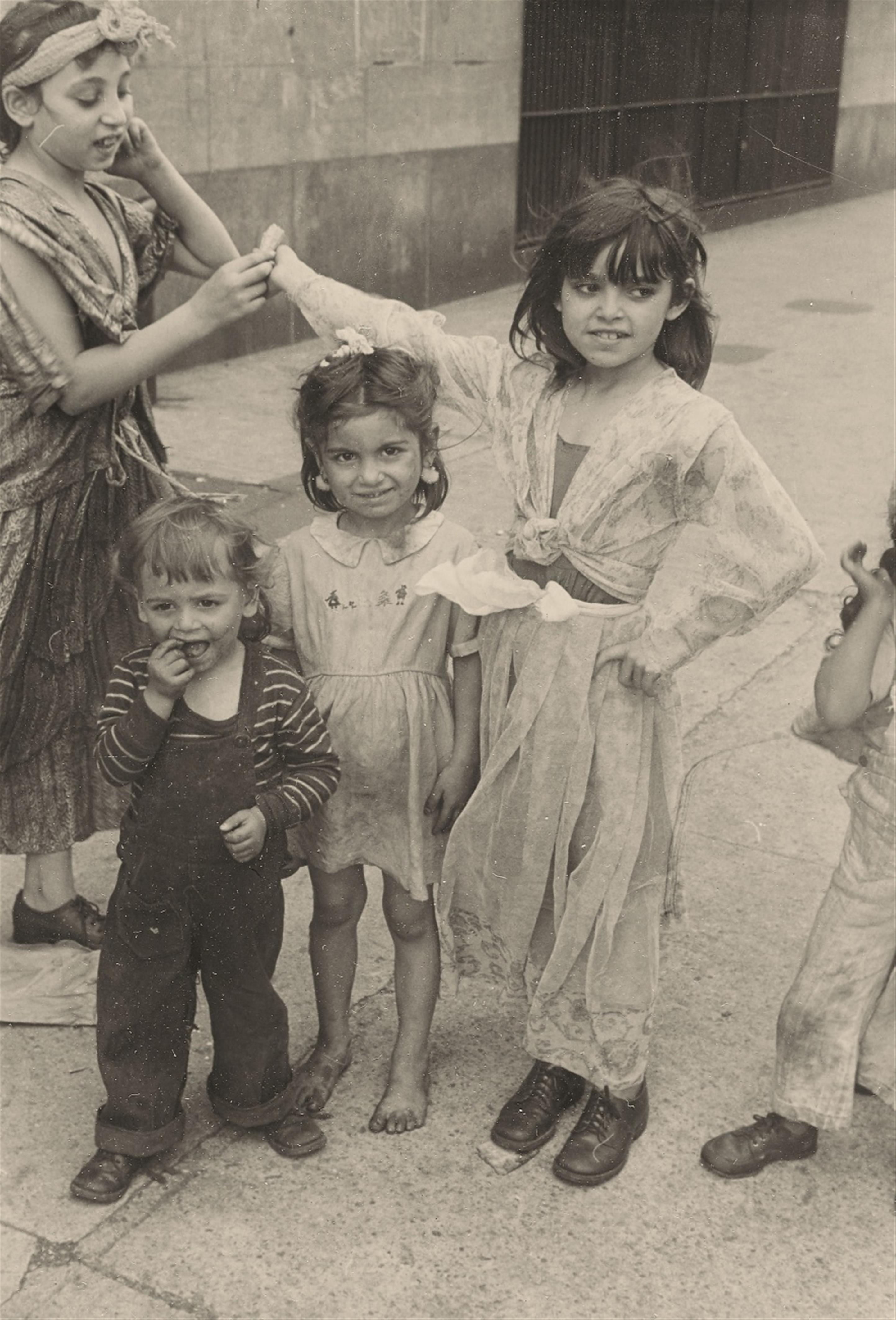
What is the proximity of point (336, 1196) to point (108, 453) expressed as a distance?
1.46 m

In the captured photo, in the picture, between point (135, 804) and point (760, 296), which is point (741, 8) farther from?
point (135, 804)

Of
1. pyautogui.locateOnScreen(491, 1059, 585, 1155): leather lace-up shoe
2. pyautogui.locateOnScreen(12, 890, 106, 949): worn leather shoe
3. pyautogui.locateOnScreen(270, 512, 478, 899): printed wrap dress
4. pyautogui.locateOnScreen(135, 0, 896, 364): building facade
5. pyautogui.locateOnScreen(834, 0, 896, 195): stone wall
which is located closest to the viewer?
pyautogui.locateOnScreen(270, 512, 478, 899): printed wrap dress

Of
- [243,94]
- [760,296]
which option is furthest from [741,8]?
[243,94]

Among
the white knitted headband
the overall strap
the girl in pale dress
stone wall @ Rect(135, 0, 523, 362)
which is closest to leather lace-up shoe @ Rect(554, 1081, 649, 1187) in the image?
the girl in pale dress

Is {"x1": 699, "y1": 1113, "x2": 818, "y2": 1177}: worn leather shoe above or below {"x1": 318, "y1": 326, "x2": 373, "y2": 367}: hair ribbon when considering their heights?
below

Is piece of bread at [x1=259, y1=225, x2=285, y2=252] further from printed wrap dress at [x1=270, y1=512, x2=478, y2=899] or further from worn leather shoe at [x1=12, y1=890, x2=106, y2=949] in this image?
worn leather shoe at [x1=12, y1=890, x2=106, y2=949]

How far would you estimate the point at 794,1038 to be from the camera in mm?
2621

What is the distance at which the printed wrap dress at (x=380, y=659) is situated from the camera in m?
2.58

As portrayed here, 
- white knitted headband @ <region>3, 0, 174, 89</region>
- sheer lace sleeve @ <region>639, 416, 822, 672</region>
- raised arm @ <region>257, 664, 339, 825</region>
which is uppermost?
white knitted headband @ <region>3, 0, 174, 89</region>

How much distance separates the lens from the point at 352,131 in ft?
29.0

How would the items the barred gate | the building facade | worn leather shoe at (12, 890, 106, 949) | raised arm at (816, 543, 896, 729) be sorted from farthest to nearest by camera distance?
the barred gate < the building facade < worn leather shoe at (12, 890, 106, 949) < raised arm at (816, 543, 896, 729)

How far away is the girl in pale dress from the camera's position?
244 cm

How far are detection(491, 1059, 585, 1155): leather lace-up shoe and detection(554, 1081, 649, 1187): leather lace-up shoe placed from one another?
0.17 feet

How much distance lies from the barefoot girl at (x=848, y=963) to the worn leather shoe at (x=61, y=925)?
1362 millimetres
